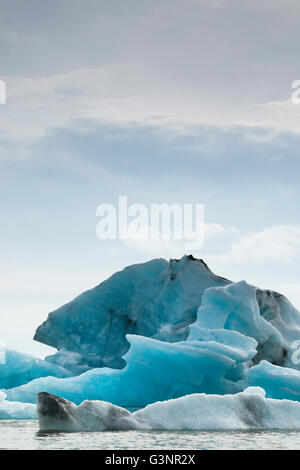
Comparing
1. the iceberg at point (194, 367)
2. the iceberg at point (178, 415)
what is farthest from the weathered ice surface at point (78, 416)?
the iceberg at point (194, 367)

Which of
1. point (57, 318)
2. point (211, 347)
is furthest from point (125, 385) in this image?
point (57, 318)

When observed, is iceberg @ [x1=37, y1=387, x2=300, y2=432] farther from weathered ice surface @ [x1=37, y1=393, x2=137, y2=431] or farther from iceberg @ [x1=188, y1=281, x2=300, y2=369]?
iceberg @ [x1=188, y1=281, x2=300, y2=369]

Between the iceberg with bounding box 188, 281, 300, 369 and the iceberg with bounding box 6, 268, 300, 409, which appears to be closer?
the iceberg with bounding box 6, 268, 300, 409

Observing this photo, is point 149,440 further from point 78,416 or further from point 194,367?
point 194,367

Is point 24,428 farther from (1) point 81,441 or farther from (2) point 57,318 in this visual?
(2) point 57,318

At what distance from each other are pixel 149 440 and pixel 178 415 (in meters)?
1.44

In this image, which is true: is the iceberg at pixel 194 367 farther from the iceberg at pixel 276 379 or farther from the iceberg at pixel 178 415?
the iceberg at pixel 178 415

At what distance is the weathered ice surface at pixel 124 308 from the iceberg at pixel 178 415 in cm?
656

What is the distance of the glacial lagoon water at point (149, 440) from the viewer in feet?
20.5

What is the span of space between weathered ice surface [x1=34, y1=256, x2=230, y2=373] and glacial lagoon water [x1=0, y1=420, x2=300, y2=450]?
7405 millimetres

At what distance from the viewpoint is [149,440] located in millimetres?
6715

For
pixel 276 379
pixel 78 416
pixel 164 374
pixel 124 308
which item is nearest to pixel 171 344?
pixel 164 374

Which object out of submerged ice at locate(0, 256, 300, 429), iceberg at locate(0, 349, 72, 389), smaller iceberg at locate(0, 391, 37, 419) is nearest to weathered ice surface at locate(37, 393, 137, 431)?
submerged ice at locate(0, 256, 300, 429)

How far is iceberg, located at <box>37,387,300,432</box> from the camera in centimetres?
780
